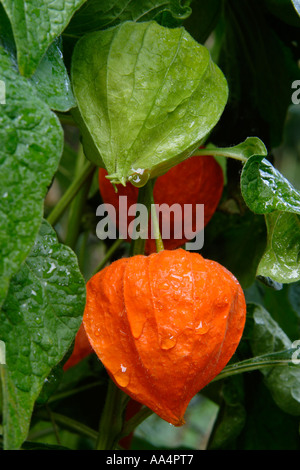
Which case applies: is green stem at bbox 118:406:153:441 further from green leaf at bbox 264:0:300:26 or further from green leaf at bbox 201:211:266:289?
green leaf at bbox 264:0:300:26

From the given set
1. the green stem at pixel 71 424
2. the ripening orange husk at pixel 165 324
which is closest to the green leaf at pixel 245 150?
the ripening orange husk at pixel 165 324

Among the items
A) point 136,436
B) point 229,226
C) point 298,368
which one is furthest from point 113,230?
point 136,436

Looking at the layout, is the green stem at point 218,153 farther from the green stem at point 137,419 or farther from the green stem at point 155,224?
the green stem at point 137,419

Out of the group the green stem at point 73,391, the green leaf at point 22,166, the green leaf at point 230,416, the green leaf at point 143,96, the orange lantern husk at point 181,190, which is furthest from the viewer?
the green stem at point 73,391

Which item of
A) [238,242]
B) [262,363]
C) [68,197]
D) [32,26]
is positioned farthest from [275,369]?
[32,26]

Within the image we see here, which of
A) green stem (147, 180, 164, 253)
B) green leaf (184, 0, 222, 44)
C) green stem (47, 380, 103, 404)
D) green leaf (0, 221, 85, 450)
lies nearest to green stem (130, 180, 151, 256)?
green stem (147, 180, 164, 253)
